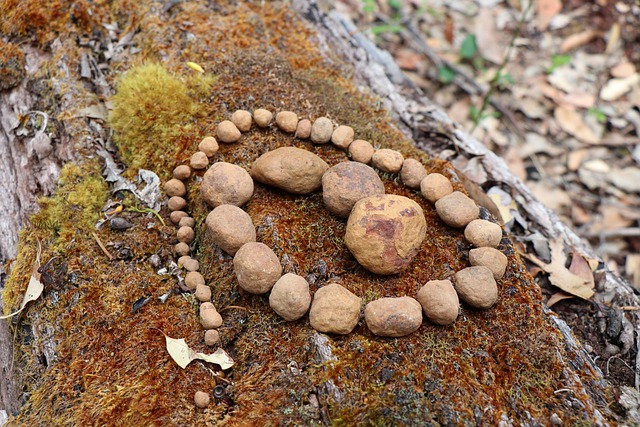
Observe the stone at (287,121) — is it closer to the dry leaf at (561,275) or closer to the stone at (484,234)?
the stone at (484,234)

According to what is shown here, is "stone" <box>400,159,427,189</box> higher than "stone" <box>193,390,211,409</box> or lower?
higher

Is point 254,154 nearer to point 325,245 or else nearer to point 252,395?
point 325,245

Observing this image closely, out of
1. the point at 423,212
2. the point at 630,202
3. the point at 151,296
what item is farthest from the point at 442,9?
the point at 151,296

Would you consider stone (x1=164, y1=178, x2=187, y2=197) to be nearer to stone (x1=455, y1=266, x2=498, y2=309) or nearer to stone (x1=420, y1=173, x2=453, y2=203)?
stone (x1=420, y1=173, x2=453, y2=203)

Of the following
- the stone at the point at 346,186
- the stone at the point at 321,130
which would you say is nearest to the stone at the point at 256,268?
the stone at the point at 346,186

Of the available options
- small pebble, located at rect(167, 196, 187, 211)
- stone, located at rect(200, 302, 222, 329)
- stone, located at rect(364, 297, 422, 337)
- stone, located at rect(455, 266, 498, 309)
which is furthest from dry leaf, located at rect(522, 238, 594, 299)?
small pebble, located at rect(167, 196, 187, 211)

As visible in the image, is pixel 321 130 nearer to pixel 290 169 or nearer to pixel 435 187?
pixel 290 169

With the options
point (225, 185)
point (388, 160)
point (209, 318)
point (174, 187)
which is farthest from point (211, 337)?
point (388, 160)
